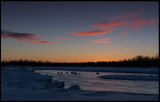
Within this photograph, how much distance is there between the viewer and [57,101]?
652 centimetres

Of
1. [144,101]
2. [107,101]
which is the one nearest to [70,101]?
[107,101]

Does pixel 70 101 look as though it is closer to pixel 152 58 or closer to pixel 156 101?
pixel 156 101

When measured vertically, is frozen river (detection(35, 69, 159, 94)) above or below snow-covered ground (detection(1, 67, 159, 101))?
below

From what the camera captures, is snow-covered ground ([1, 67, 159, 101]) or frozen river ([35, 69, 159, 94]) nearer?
snow-covered ground ([1, 67, 159, 101])

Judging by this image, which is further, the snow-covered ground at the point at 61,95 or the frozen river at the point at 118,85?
the frozen river at the point at 118,85

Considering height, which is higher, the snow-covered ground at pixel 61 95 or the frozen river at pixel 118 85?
the snow-covered ground at pixel 61 95

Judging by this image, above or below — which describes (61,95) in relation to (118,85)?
above

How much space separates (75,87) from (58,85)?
2750 millimetres

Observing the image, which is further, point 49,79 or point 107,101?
point 49,79

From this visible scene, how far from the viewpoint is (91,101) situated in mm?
6516

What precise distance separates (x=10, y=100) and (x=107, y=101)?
9.98ft

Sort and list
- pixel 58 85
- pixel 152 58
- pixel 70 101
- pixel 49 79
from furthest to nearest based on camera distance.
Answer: pixel 152 58
pixel 49 79
pixel 58 85
pixel 70 101

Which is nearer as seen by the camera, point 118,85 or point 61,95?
point 61,95

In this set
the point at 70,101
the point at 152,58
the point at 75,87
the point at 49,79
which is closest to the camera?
the point at 70,101
